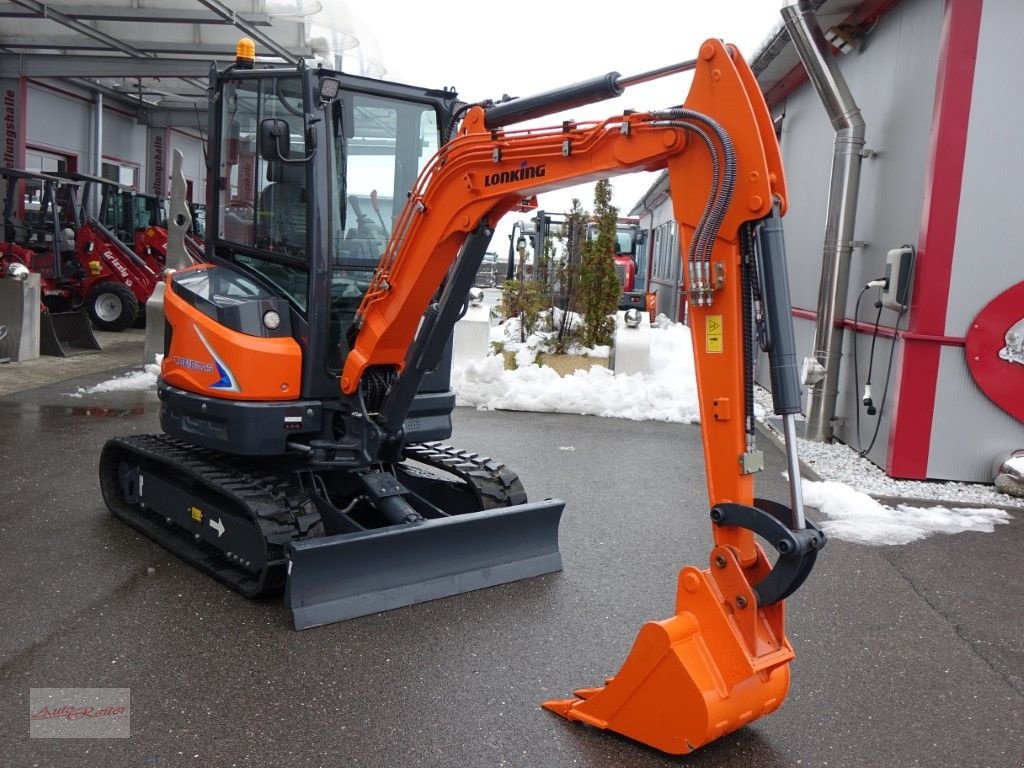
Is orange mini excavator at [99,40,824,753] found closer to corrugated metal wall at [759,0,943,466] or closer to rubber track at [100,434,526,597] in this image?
rubber track at [100,434,526,597]

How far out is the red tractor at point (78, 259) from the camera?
16641 mm

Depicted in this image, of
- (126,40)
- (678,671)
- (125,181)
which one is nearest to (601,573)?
(678,671)

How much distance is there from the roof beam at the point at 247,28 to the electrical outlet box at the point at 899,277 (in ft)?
26.1

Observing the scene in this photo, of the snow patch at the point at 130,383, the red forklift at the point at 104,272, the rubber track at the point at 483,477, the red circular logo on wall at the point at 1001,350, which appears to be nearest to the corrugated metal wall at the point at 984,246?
the red circular logo on wall at the point at 1001,350

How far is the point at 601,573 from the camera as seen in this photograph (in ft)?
18.1

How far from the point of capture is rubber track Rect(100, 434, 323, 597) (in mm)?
4758

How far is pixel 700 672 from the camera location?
3.41 m

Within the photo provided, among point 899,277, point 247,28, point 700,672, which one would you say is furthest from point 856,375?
point 247,28

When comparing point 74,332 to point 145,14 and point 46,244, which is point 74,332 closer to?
point 46,244

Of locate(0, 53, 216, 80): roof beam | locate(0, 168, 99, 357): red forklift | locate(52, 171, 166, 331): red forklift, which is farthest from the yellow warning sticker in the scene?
locate(52, 171, 166, 331): red forklift

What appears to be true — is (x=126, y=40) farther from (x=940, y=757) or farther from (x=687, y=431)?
(x=940, y=757)

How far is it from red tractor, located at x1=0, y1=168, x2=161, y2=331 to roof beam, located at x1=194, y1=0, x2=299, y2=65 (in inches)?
181

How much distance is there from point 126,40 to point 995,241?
12.8 meters

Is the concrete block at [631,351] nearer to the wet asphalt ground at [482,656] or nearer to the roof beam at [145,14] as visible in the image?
the wet asphalt ground at [482,656]
